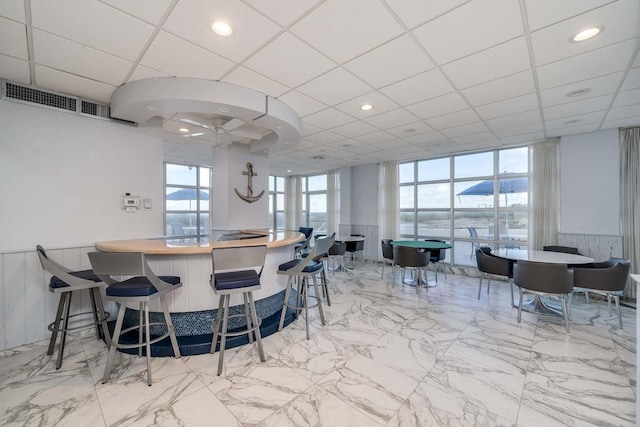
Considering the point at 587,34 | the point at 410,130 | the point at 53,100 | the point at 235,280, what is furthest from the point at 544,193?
the point at 53,100

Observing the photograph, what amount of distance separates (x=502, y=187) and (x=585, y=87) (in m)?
3.22

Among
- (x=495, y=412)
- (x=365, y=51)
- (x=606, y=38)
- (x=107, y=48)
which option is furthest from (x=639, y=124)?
(x=107, y=48)

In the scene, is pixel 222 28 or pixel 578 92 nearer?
pixel 222 28

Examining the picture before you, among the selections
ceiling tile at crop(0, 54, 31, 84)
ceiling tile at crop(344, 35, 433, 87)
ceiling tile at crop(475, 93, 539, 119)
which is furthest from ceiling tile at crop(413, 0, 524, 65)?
ceiling tile at crop(0, 54, 31, 84)

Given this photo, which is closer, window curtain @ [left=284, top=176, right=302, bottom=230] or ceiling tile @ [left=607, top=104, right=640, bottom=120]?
ceiling tile @ [left=607, top=104, right=640, bottom=120]

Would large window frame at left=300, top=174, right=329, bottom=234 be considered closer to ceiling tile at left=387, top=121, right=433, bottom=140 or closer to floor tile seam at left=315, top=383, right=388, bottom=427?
ceiling tile at left=387, top=121, right=433, bottom=140

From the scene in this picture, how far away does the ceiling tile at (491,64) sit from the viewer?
2375 millimetres

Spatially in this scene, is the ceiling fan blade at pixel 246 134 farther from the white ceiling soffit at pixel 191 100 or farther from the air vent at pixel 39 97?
the air vent at pixel 39 97

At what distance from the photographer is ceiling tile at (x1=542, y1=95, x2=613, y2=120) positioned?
341cm

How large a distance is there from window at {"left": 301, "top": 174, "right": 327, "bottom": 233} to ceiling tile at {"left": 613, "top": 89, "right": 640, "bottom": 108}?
7.27 metres

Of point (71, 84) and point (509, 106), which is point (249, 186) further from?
point (509, 106)

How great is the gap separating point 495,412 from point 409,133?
13.8 ft

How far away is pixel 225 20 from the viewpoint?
2.01 meters

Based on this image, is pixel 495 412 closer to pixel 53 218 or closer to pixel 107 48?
pixel 107 48
